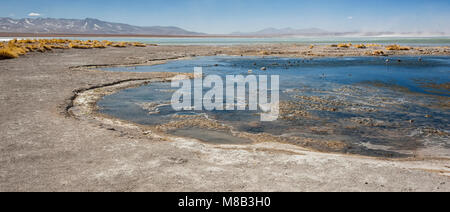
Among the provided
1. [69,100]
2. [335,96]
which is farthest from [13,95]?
[335,96]

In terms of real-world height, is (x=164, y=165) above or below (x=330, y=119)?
below

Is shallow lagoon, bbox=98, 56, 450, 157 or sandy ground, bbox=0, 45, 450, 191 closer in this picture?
sandy ground, bbox=0, 45, 450, 191

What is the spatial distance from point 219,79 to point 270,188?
1297 cm

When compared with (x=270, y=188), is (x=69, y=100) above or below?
above

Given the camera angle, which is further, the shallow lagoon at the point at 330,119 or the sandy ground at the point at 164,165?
the shallow lagoon at the point at 330,119

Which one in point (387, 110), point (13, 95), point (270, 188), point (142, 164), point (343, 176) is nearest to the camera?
point (270, 188)

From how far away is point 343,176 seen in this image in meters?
5.01

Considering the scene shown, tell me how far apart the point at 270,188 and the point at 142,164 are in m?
2.32

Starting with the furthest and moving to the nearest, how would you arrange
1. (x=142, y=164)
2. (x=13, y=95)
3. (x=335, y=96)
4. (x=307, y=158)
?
(x=335, y=96) → (x=13, y=95) → (x=307, y=158) → (x=142, y=164)

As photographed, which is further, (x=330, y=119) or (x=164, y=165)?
(x=330, y=119)

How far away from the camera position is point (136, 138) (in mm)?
7016
